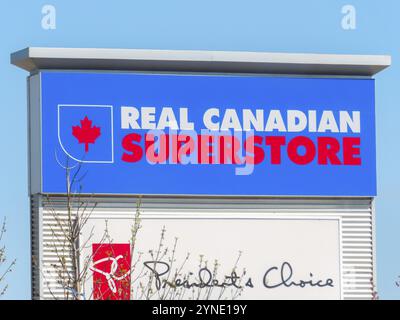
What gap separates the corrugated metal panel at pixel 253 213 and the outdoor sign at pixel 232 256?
0.23m

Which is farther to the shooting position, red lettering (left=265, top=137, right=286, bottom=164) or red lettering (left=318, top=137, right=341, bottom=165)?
red lettering (left=318, top=137, right=341, bottom=165)

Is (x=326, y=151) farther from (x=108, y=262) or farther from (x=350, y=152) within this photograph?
(x=108, y=262)

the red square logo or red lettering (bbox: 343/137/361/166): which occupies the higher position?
red lettering (bbox: 343/137/361/166)

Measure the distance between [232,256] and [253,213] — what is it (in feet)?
4.66

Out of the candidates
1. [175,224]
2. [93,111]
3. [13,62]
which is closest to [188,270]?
[175,224]

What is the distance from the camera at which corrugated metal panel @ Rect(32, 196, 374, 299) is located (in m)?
37.1

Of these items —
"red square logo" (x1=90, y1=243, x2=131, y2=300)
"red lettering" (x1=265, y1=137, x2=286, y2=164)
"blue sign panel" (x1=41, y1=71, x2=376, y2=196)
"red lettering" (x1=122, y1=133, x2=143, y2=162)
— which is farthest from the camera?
"red lettering" (x1=265, y1=137, x2=286, y2=164)

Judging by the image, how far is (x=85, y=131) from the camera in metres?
36.9

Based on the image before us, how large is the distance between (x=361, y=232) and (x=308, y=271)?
6.40 feet

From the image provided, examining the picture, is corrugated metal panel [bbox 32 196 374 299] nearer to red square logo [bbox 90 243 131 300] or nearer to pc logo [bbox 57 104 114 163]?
red square logo [bbox 90 243 131 300]

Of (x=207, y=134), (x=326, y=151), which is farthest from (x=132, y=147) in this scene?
(x=326, y=151)

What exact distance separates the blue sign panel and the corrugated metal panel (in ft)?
1.05

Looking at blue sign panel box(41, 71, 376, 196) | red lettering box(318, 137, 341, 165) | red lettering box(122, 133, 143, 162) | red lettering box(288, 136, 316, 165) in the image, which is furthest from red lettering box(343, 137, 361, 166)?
red lettering box(122, 133, 143, 162)

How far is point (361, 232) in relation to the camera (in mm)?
38875
